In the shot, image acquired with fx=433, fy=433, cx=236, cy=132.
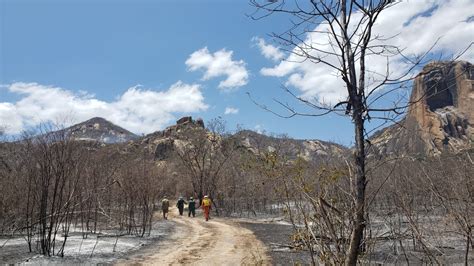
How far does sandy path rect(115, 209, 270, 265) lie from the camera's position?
11.9 meters

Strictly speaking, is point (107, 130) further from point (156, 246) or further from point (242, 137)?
point (156, 246)

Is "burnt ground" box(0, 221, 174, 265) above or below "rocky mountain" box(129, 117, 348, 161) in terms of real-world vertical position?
below

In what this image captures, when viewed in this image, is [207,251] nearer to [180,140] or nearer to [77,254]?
[77,254]

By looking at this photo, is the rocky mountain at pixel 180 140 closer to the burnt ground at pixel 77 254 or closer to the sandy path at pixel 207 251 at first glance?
the sandy path at pixel 207 251

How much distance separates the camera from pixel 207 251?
13.9 meters

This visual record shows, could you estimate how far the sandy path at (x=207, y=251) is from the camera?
39.2ft

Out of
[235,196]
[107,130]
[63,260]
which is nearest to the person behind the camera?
[63,260]

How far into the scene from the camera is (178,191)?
55531mm

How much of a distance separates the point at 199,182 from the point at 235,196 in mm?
4434

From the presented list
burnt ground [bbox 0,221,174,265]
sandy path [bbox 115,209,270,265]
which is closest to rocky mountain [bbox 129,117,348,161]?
sandy path [bbox 115,209,270,265]

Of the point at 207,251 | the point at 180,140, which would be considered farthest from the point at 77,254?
the point at 180,140

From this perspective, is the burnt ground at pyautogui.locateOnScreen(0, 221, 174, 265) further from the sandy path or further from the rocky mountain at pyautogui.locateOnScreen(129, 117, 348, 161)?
the rocky mountain at pyautogui.locateOnScreen(129, 117, 348, 161)

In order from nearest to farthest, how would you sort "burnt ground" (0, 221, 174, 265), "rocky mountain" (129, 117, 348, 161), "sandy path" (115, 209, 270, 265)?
1. "burnt ground" (0, 221, 174, 265)
2. "sandy path" (115, 209, 270, 265)
3. "rocky mountain" (129, 117, 348, 161)

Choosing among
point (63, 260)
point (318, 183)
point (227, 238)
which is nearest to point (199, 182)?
point (227, 238)
